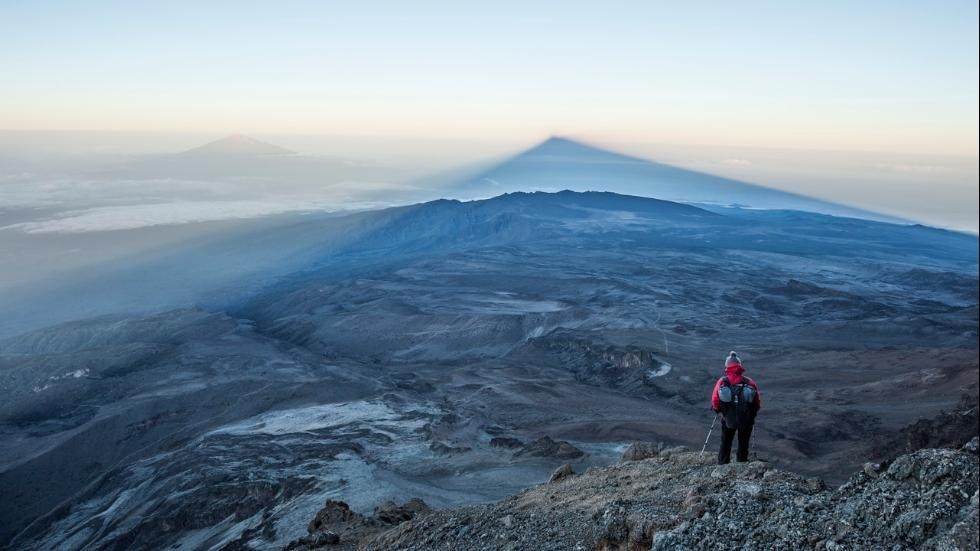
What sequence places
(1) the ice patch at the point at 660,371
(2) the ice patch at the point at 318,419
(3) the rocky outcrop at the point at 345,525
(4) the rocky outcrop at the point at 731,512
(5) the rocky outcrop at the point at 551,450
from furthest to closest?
(1) the ice patch at the point at 660,371, (2) the ice patch at the point at 318,419, (5) the rocky outcrop at the point at 551,450, (3) the rocky outcrop at the point at 345,525, (4) the rocky outcrop at the point at 731,512

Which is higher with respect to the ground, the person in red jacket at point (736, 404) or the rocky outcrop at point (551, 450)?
the person in red jacket at point (736, 404)

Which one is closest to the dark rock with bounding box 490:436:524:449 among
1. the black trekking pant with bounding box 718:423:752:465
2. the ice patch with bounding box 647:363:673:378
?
the ice patch with bounding box 647:363:673:378

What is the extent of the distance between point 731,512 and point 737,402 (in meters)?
2.14

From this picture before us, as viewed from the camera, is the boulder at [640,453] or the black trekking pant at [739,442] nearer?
the black trekking pant at [739,442]

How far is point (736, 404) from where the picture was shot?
26.8 feet

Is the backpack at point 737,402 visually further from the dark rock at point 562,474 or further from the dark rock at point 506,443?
the dark rock at point 506,443

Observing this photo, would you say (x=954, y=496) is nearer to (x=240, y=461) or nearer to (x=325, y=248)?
(x=240, y=461)

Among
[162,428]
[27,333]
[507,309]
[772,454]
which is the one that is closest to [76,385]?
[162,428]

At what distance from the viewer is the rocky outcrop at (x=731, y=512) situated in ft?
16.7

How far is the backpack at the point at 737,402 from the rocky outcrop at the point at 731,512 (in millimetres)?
553

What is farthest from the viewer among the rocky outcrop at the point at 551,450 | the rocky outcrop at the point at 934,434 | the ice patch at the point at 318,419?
the ice patch at the point at 318,419

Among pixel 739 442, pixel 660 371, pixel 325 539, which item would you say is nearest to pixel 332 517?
pixel 325 539

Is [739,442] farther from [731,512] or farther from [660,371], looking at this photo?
[660,371]

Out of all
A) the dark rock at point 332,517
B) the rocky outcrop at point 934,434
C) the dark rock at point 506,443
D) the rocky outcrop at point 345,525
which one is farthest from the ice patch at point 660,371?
the dark rock at point 332,517
